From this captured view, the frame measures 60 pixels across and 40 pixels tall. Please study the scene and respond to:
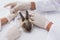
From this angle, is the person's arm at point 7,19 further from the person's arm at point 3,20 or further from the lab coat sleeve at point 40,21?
the lab coat sleeve at point 40,21

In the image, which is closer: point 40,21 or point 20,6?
point 40,21

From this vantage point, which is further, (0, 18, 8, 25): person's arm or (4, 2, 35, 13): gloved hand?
(4, 2, 35, 13): gloved hand

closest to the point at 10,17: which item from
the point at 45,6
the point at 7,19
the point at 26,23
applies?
the point at 7,19

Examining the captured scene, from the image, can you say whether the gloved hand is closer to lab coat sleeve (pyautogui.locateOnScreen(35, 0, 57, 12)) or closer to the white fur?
lab coat sleeve (pyautogui.locateOnScreen(35, 0, 57, 12))

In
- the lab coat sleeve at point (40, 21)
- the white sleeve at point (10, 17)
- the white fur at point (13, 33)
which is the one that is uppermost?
the white sleeve at point (10, 17)

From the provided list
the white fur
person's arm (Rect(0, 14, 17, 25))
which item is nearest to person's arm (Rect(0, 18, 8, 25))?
person's arm (Rect(0, 14, 17, 25))

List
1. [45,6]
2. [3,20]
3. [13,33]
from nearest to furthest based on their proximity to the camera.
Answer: [13,33]
[3,20]
[45,6]

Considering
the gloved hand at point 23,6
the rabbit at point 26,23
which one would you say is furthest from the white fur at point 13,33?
the gloved hand at point 23,6

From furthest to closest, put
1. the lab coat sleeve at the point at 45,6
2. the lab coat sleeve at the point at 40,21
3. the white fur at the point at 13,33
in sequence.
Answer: the lab coat sleeve at the point at 45,6 → the lab coat sleeve at the point at 40,21 → the white fur at the point at 13,33

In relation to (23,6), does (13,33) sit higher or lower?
lower

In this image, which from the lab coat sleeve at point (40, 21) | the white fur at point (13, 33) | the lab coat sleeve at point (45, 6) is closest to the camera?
the white fur at point (13, 33)

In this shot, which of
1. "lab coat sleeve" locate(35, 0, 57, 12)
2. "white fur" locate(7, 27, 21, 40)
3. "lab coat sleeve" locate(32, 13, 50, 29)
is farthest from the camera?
"lab coat sleeve" locate(35, 0, 57, 12)

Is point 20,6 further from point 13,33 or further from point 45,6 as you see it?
point 13,33

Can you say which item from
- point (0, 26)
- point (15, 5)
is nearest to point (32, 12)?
point (15, 5)
